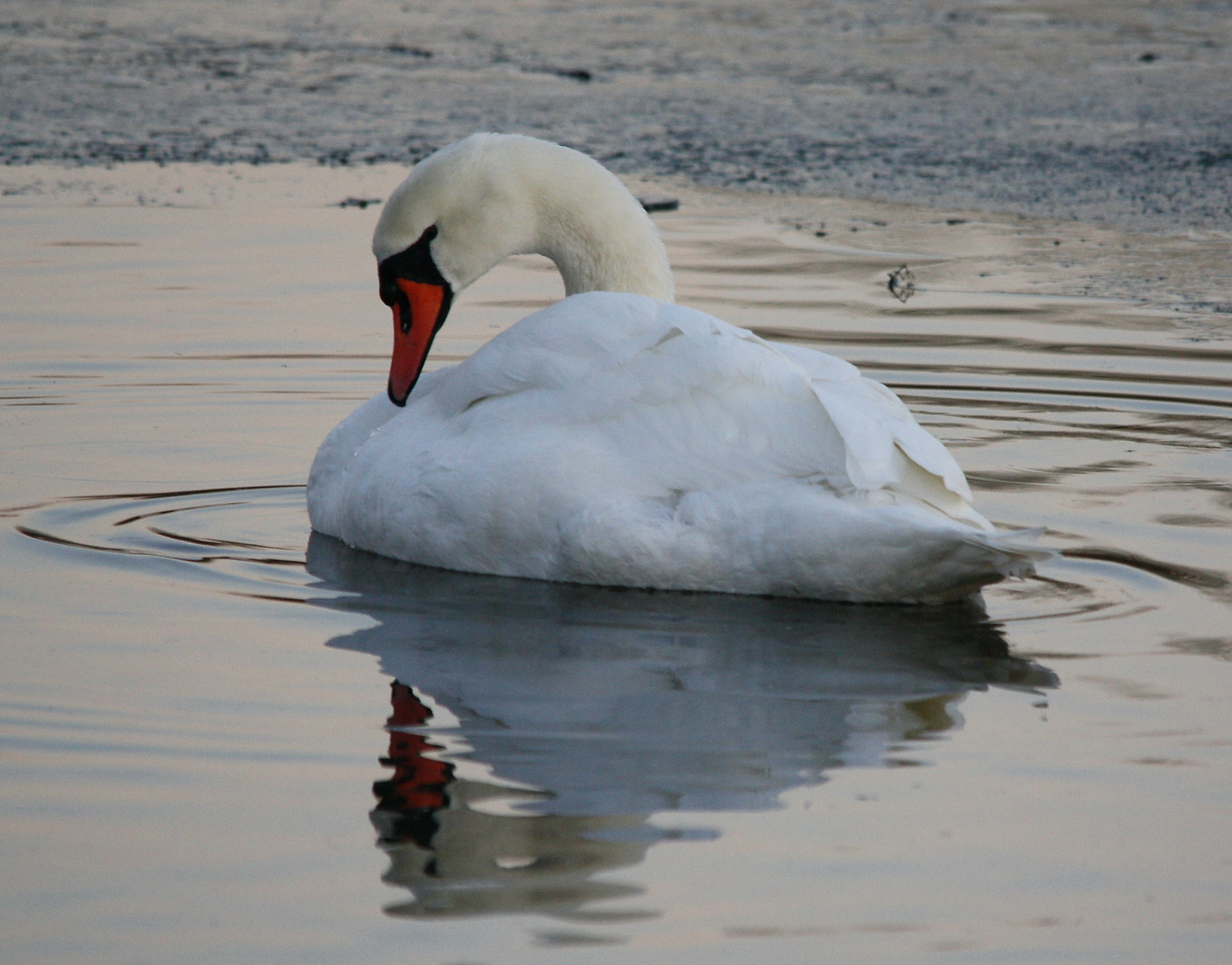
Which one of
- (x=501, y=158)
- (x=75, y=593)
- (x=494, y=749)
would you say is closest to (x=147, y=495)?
(x=75, y=593)

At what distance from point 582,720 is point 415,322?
7.26 feet

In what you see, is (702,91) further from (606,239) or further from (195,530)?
(195,530)

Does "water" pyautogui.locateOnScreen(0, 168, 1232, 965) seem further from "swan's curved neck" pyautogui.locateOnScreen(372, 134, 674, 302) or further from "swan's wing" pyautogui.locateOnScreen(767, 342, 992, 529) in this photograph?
"swan's curved neck" pyautogui.locateOnScreen(372, 134, 674, 302)

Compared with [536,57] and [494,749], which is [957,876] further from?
[536,57]

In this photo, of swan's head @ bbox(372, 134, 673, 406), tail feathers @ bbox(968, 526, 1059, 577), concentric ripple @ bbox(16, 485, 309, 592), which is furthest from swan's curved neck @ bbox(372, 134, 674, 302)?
tail feathers @ bbox(968, 526, 1059, 577)

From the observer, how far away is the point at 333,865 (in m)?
2.97

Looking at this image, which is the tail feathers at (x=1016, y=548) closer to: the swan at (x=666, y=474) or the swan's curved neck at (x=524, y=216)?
the swan at (x=666, y=474)

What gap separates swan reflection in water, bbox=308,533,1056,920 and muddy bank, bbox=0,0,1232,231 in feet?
18.6

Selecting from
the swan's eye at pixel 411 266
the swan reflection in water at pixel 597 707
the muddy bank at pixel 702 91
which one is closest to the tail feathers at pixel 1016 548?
the swan reflection in water at pixel 597 707

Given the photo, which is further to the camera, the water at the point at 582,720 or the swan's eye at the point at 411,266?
the swan's eye at the point at 411,266

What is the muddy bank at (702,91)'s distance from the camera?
10.8 m

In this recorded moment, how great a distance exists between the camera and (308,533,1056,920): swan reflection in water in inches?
119

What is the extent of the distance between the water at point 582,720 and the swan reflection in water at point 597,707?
0.03ft

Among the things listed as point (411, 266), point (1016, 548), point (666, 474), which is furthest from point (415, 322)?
point (1016, 548)
